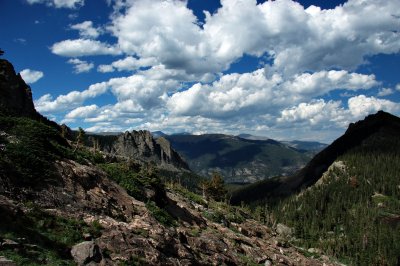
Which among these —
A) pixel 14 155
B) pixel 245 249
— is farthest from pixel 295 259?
pixel 14 155

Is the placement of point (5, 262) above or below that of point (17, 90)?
below

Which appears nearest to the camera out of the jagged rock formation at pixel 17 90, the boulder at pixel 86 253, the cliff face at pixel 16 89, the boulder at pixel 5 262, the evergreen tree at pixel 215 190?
the boulder at pixel 5 262

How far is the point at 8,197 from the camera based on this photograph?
92.6 ft

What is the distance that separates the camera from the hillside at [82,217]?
25.4 metres

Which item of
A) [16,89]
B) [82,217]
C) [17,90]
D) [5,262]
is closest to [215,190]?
[17,90]

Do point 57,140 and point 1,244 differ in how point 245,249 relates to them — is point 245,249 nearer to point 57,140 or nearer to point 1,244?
point 57,140

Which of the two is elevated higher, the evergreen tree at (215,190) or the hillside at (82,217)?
the hillside at (82,217)

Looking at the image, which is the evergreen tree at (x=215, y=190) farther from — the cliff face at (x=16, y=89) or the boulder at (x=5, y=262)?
the boulder at (x=5, y=262)

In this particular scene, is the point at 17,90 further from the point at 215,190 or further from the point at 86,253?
the point at 215,190

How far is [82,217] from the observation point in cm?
3166

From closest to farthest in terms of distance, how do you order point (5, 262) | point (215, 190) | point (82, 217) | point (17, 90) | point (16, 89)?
point (5, 262) < point (82, 217) < point (16, 89) < point (17, 90) < point (215, 190)

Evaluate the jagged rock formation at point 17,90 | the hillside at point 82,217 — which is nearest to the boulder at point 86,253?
the hillside at point 82,217

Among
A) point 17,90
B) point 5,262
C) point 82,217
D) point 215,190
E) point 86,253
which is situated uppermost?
point 17,90

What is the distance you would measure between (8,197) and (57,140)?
67.1 feet
